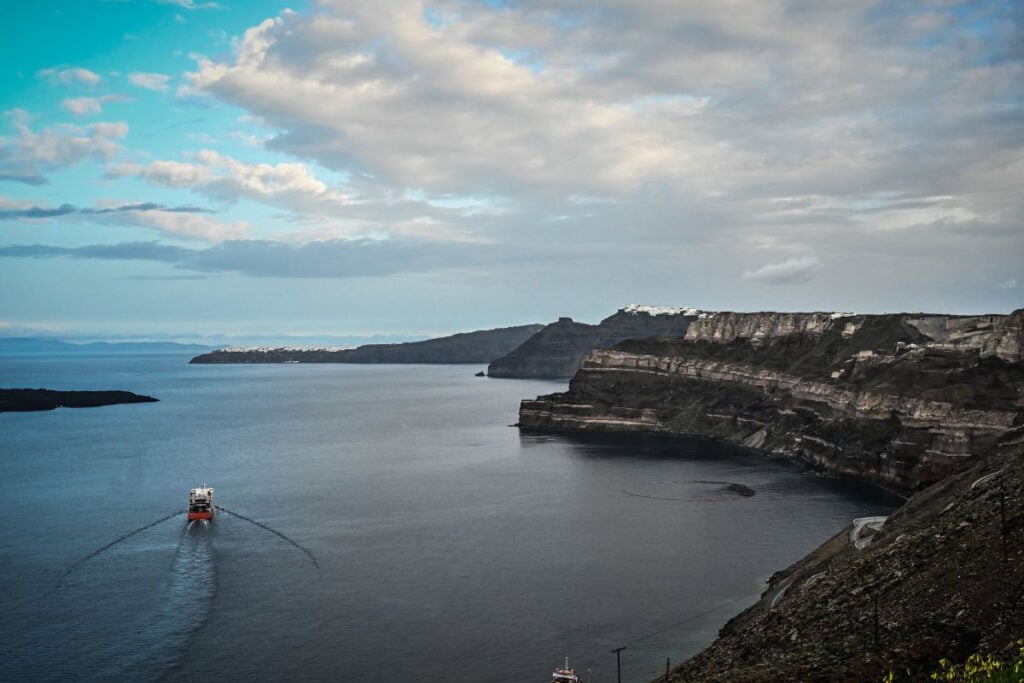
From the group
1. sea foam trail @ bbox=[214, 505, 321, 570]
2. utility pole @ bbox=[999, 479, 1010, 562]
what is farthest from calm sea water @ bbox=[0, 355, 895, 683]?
utility pole @ bbox=[999, 479, 1010, 562]

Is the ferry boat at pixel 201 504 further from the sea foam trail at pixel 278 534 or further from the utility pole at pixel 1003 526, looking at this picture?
the utility pole at pixel 1003 526

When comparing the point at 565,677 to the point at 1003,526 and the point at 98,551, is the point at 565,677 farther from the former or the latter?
the point at 98,551

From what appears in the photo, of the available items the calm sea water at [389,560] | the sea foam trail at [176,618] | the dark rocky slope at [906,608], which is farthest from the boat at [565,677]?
the sea foam trail at [176,618]

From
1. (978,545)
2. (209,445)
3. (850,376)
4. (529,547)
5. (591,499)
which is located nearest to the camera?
(978,545)

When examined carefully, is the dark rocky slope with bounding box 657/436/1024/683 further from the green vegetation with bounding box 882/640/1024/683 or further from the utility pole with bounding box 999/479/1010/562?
the green vegetation with bounding box 882/640/1024/683

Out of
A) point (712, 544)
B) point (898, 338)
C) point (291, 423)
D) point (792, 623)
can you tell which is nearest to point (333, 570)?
point (712, 544)

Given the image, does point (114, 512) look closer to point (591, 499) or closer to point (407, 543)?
point (407, 543)
